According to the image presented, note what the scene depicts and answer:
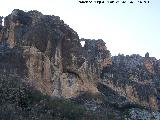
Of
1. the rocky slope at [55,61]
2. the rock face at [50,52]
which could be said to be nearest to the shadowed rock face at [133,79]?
the rocky slope at [55,61]

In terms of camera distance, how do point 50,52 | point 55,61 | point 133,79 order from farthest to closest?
point 133,79 → point 50,52 → point 55,61

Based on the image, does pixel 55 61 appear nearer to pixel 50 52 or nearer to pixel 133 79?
pixel 50 52

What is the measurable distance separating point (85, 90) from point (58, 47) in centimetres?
905

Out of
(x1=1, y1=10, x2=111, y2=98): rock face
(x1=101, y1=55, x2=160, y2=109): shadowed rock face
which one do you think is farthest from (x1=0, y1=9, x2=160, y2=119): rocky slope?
(x1=101, y1=55, x2=160, y2=109): shadowed rock face

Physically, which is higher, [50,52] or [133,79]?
[50,52]

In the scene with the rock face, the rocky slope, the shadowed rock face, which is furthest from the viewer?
the shadowed rock face

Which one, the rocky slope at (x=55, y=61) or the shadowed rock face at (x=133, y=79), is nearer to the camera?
the rocky slope at (x=55, y=61)

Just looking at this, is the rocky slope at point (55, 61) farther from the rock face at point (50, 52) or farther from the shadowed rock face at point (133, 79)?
→ the shadowed rock face at point (133, 79)

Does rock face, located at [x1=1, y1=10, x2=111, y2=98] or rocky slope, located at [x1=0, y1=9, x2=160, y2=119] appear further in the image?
rock face, located at [x1=1, y1=10, x2=111, y2=98]

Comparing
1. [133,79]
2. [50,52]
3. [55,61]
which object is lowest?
[133,79]

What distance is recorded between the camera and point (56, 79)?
72000 millimetres

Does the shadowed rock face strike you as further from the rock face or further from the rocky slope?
the rock face

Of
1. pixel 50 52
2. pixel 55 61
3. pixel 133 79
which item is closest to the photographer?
pixel 55 61

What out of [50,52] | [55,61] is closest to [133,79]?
[55,61]
